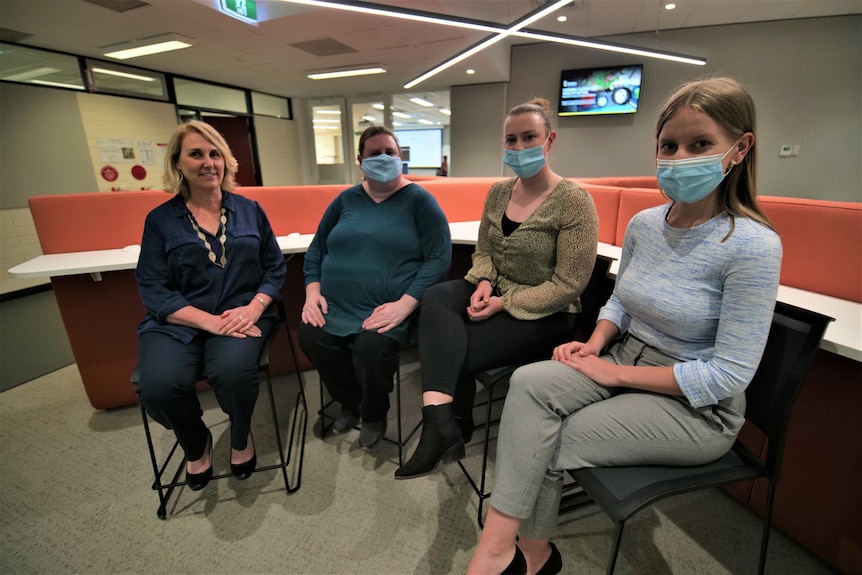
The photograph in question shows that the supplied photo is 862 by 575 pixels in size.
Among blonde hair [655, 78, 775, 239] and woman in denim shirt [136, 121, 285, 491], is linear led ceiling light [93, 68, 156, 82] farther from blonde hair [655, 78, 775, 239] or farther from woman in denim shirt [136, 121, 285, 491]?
blonde hair [655, 78, 775, 239]

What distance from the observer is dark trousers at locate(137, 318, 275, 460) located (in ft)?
4.43

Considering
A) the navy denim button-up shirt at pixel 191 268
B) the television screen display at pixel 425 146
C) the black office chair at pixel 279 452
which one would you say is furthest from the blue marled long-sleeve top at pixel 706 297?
the television screen display at pixel 425 146

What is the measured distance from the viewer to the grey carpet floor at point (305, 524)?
128cm

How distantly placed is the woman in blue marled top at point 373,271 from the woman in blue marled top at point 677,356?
706 mm

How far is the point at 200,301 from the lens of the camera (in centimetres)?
154

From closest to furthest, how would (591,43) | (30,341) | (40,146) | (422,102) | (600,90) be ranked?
(30,341) → (591,43) → (40,146) → (600,90) → (422,102)

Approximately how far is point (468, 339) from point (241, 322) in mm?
880

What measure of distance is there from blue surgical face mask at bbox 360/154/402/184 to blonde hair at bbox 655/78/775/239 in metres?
1.01

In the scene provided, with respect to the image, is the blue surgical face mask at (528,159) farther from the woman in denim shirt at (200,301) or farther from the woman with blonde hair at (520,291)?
the woman in denim shirt at (200,301)

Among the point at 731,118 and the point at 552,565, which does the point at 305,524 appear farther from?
the point at 731,118

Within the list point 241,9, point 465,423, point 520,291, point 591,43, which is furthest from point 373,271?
point 241,9

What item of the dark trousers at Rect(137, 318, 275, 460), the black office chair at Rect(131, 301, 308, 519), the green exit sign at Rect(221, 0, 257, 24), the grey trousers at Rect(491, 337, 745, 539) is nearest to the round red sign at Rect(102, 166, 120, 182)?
the green exit sign at Rect(221, 0, 257, 24)

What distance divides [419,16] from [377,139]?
60.0 inches

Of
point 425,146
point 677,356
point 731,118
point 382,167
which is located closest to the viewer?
point 731,118
